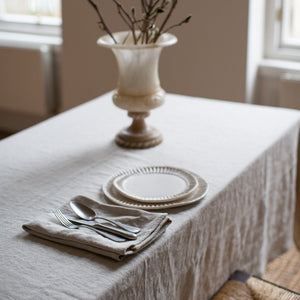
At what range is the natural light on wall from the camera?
3648 millimetres

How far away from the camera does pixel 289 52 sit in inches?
115

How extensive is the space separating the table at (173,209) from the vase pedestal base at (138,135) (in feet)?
0.09

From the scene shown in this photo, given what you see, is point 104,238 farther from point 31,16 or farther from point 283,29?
point 31,16

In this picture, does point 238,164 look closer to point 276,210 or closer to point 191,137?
point 191,137

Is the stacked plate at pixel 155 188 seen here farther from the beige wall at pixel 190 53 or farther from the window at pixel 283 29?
the window at pixel 283 29

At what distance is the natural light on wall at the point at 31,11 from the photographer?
3648mm

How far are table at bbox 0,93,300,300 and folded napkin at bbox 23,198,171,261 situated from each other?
18mm

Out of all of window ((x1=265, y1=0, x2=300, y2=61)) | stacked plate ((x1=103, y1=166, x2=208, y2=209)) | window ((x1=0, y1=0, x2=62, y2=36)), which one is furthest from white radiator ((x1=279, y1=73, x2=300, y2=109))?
window ((x1=0, y1=0, x2=62, y2=36))

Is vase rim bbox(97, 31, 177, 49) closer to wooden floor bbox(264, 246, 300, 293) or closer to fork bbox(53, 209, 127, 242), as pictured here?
fork bbox(53, 209, 127, 242)

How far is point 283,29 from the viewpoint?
289 cm

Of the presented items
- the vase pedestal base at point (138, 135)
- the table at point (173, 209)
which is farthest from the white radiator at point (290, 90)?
the vase pedestal base at point (138, 135)

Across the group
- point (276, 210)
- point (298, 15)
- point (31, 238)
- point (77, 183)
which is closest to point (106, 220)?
point (31, 238)

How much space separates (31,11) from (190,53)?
137 centimetres

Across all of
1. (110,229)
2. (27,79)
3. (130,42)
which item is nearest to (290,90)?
(130,42)
